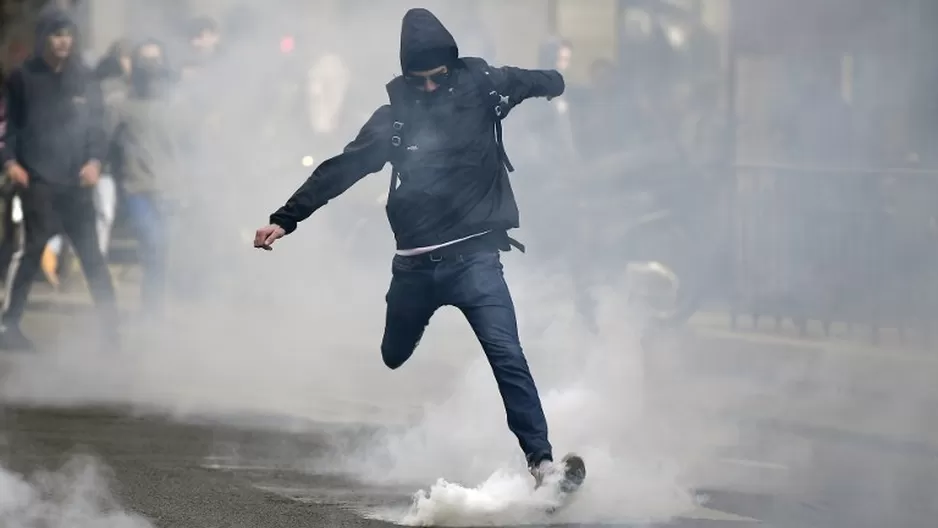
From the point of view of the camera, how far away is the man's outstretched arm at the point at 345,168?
17.9 ft

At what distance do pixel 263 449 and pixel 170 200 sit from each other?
4752 millimetres

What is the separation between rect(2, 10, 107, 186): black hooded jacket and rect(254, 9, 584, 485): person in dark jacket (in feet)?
12.7

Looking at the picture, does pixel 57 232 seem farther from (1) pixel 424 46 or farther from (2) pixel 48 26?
(1) pixel 424 46

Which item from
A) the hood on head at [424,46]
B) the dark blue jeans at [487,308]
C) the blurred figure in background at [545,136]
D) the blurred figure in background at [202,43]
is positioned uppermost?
the blurred figure in background at [202,43]

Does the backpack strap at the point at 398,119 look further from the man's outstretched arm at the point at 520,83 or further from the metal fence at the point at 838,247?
the metal fence at the point at 838,247

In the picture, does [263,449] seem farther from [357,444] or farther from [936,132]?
[936,132]

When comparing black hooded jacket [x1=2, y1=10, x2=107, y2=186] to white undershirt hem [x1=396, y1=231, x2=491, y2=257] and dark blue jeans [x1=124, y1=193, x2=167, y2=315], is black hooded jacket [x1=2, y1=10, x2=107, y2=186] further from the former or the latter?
white undershirt hem [x1=396, y1=231, x2=491, y2=257]

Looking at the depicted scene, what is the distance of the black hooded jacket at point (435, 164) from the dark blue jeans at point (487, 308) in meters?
0.09

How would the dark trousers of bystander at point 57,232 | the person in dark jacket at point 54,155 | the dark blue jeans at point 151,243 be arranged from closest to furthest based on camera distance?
the person in dark jacket at point 54,155
the dark trousers of bystander at point 57,232
the dark blue jeans at point 151,243

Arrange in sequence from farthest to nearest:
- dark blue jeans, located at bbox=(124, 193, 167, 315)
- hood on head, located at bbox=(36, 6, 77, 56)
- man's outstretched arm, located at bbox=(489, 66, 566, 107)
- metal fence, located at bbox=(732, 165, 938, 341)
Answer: dark blue jeans, located at bbox=(124, 193, 167, 315)
metal fence, located at bbox=(732, 165, 938, 341)
hood on head, located at bbox=(36, 6, 77, 56)
man's outstretched arm, located at bbox=(489, 66, 566, 107)

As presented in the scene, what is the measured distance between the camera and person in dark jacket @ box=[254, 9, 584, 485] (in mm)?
5426

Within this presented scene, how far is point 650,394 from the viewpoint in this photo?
7.73m

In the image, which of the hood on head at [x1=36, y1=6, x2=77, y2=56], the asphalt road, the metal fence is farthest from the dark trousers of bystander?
the metal fence

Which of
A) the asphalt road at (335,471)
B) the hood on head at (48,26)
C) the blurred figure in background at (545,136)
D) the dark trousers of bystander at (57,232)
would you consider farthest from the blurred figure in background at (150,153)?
the asphalt road at (335,471)
